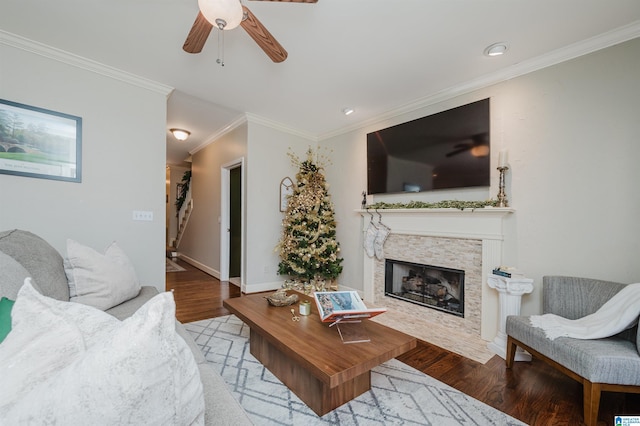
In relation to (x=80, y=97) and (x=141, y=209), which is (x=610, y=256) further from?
(x=80, y=97)

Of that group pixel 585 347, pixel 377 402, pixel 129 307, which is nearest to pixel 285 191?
pixel 129 307

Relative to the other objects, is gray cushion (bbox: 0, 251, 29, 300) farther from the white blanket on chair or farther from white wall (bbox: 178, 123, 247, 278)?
white wall (bbox: 178, 123, 247, 278)

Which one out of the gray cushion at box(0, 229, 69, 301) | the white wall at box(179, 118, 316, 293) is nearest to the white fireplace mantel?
the white wall at box(179, 118, 316, 293)

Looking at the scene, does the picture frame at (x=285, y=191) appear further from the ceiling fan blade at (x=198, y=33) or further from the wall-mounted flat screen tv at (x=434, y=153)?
the ceiling fan blade at (x=198, y=33)

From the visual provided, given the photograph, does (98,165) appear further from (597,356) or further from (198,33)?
(597,356)

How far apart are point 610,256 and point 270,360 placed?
2.70 meters

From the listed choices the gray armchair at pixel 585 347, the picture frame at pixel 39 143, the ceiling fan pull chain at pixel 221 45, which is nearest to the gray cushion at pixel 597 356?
the gray armchair at pixel 585 347

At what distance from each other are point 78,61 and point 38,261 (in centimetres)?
217

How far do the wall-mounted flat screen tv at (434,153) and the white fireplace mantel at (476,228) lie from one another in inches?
11.9

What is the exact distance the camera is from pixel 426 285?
3.17 metres

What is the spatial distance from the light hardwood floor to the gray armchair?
0.47 ft

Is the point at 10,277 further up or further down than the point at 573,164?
further down

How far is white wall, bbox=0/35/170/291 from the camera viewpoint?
2.27 metres

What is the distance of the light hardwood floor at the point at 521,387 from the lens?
153 centimetres
